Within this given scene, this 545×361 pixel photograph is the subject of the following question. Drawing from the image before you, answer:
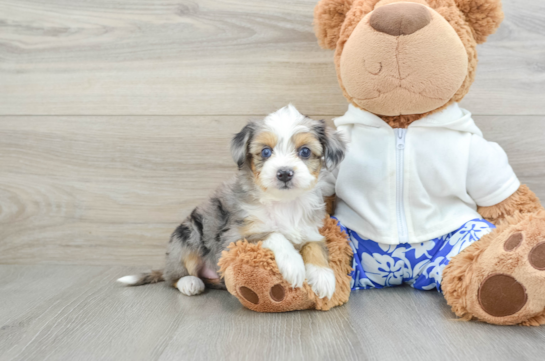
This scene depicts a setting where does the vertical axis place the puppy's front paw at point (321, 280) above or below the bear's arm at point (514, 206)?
below

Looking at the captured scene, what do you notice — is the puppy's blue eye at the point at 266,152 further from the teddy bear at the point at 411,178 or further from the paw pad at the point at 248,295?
the paw pad at the point at 248,295

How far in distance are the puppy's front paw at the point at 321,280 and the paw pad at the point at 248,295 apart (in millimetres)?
185

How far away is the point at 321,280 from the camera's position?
5.02ft

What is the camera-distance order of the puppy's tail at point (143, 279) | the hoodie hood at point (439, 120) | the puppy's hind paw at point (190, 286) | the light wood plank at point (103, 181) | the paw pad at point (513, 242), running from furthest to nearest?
A: the light wood plank at point (103, 181), the puppy's tail at point (143, 279), the puppy's hind paw at point (190, 286), the hoodie hood at point (439, 120), the paw pad at point (513, 242)

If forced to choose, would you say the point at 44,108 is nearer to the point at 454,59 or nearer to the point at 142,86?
the point at 142,86

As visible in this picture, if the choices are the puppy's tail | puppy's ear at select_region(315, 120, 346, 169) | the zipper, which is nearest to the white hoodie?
the zipper

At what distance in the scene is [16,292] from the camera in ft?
6.32

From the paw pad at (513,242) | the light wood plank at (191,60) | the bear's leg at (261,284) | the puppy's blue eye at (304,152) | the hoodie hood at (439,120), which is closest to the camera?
the paw pad at (513,242)

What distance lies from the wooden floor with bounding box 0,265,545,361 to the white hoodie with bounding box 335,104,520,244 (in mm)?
276

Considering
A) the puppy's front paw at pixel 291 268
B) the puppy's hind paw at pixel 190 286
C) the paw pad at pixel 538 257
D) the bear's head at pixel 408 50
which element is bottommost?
the puppy's hind paw at pixel 190 286

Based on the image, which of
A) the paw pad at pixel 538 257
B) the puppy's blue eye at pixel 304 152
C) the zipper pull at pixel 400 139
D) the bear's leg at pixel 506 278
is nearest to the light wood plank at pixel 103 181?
the puppy's blue eye at pixel 304 152

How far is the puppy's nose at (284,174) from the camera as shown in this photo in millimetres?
1470

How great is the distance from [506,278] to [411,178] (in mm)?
506

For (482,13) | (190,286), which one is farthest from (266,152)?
(482,13)
